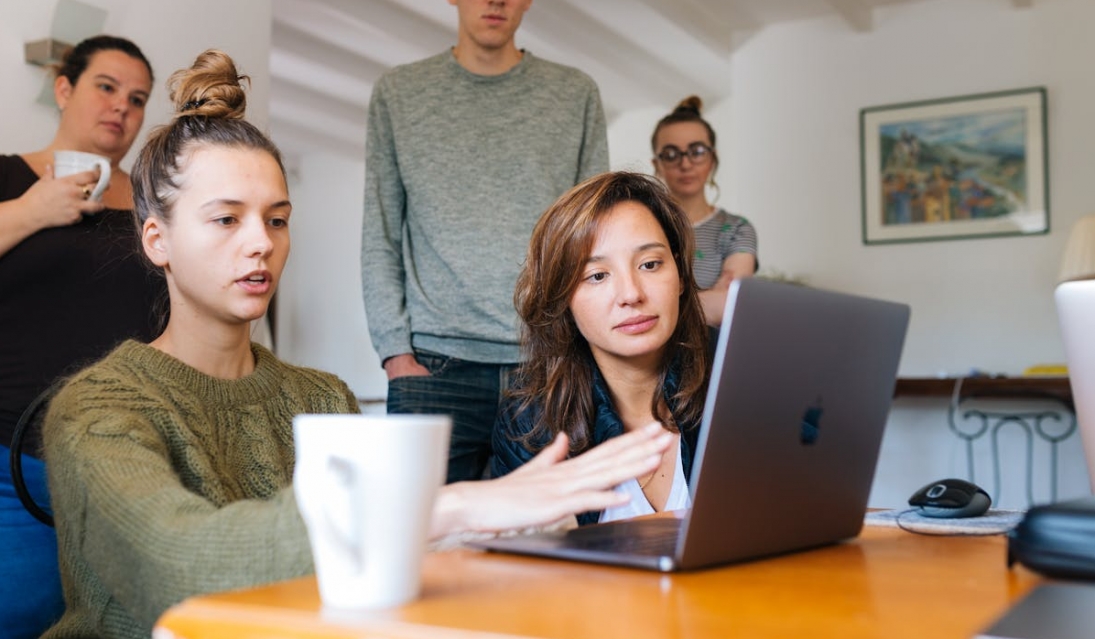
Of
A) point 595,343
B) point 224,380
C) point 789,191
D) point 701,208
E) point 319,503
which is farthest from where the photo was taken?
point 789,191

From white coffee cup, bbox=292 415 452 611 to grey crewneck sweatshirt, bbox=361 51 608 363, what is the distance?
1.53m

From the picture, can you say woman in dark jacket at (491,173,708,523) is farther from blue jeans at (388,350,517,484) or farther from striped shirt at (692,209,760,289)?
striped shirt at (692,209,760,289)

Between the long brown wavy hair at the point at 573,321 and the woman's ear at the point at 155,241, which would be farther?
the long brown wavy hair at the point at 573,321

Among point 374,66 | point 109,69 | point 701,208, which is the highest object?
point 374,66

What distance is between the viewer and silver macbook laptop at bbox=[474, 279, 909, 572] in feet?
2.59

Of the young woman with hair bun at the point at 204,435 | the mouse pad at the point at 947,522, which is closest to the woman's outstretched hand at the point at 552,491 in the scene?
the young woman with hair bun at the point at 204,435

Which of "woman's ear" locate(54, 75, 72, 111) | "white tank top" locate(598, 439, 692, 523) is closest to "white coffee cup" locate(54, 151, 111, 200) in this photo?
"woman's ear" locate(54, 75, 72, 111)

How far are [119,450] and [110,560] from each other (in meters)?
0.10

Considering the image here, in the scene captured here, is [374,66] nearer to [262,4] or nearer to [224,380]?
[262,4]

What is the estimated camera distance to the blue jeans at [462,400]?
2.13 metres

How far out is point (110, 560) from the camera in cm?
91

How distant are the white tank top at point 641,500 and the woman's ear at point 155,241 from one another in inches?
25.1

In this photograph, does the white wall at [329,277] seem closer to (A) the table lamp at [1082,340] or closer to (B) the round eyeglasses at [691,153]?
(B) the round eyeglasses at [691,153]

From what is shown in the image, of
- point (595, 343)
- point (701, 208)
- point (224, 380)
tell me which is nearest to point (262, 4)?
point (701, 208)
